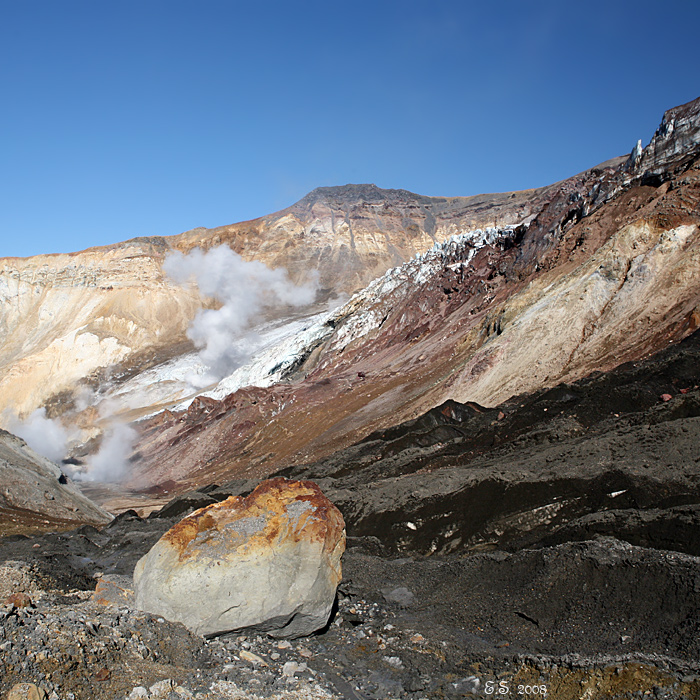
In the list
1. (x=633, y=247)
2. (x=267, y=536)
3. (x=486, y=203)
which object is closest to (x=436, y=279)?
(x=633, y=247)

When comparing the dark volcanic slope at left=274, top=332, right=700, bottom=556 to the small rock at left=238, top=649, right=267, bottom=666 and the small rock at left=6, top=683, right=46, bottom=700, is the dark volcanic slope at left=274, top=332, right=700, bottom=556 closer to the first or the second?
the small rock at left=238, top=649, right=267, bottom=666

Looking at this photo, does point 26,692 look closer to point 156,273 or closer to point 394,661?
point 394,661

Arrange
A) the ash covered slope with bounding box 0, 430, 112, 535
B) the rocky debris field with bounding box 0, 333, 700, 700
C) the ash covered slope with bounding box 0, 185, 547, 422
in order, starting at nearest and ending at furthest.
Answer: the rocky debris field with bounding box 0, 333, 700, 700 → the ash covered slope with bounding box 0, 430, 112, 535 → the ash covered slope with bounding box 0, 185, 547, 422

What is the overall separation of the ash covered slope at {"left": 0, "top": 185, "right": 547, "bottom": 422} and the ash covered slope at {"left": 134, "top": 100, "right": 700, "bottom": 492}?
2951 cm

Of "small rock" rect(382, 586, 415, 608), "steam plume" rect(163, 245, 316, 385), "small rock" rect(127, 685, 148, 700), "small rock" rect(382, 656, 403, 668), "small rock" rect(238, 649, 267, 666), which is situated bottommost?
"small rock" rect(382, 586, 415, 608)

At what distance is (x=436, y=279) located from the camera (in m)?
52.2

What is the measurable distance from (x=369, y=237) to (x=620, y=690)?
99853 millimetres

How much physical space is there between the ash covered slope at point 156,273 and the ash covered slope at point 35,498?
45644mm

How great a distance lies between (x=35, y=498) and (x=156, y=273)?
70.4 m

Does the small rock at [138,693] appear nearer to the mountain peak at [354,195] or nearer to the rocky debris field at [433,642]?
the rocky debris field at [433,642]

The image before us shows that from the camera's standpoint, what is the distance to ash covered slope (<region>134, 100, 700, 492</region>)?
27.5m

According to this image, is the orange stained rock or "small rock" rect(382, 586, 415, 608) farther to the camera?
"small rock" rect(382, 586, 415, 608)

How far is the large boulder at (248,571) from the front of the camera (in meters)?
8.71

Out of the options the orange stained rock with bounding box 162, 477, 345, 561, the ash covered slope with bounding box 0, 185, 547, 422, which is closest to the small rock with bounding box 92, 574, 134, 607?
the orange stained rock with bounding box 162, 477, 345, 561
